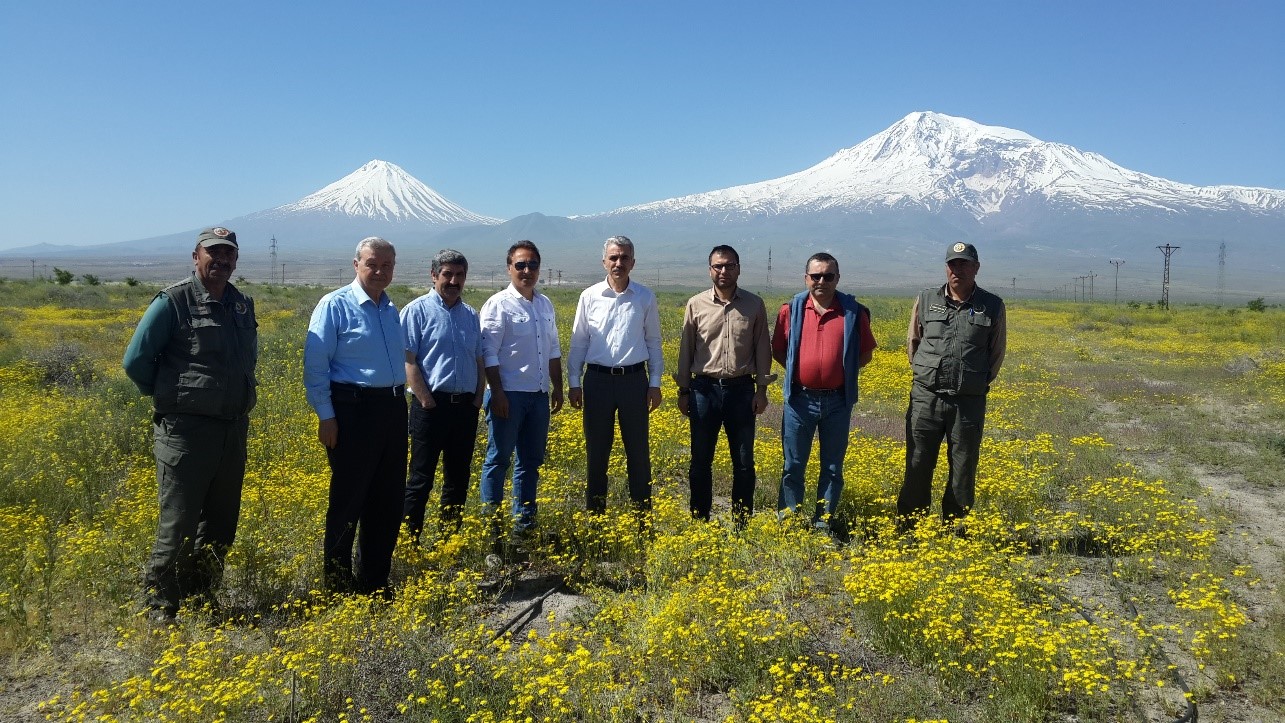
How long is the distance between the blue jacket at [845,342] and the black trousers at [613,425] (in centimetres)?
107

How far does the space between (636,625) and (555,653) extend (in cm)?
62

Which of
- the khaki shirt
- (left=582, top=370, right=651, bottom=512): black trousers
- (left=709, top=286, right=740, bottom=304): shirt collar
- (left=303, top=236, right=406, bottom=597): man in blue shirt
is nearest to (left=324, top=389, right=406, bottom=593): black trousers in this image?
(left=303, top=236, right=406, bottom=597): man in blue shirt

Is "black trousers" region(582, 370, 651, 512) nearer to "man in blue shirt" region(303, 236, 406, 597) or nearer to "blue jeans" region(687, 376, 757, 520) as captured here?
"blue jeans" region(687, 376, 757, 520)

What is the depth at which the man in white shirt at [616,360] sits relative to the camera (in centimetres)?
531

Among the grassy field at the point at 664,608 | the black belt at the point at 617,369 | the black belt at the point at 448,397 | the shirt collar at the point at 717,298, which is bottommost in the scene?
the grassy field at the point at 664,608

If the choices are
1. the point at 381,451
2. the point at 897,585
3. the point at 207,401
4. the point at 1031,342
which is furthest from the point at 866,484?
the point at 1031,342

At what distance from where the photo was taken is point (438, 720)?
10.2 feet

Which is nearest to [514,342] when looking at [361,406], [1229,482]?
[361,406]

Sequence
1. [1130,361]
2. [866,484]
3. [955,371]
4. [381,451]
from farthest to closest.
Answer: [1130,361], [866,484], [955,371], [381,451]

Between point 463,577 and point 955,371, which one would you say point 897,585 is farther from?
point 463,577

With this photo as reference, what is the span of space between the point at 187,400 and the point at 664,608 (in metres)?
2.80

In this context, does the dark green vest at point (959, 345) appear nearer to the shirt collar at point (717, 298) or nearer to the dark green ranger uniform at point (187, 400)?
the shirt collar at point (717, 298)

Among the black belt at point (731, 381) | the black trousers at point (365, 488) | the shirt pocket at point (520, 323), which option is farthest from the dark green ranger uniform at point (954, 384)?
the black trousers at point (365, 488)

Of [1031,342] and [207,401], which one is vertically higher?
[207,401]
